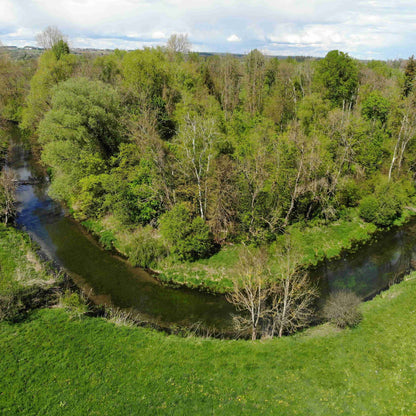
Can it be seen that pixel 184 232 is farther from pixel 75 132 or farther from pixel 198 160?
pixel 75 132

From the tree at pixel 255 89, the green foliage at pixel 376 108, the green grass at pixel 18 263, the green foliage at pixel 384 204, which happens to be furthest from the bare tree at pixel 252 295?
the tree at pixel 255 89

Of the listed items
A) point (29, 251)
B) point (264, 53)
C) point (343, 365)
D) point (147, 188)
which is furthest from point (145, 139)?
point (264, 53)

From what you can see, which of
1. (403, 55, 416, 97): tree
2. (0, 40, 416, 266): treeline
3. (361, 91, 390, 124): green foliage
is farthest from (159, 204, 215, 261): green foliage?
(403, 55, 416, 97): tree

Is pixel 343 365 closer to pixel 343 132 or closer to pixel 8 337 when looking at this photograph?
pixel 8 337

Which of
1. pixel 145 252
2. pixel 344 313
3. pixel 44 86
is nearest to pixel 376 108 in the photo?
pixel 344 313

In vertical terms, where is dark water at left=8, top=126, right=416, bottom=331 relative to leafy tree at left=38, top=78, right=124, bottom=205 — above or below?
below

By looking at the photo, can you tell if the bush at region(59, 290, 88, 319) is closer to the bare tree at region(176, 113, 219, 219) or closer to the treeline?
the treeline

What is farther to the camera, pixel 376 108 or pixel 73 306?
pixel 376 108
